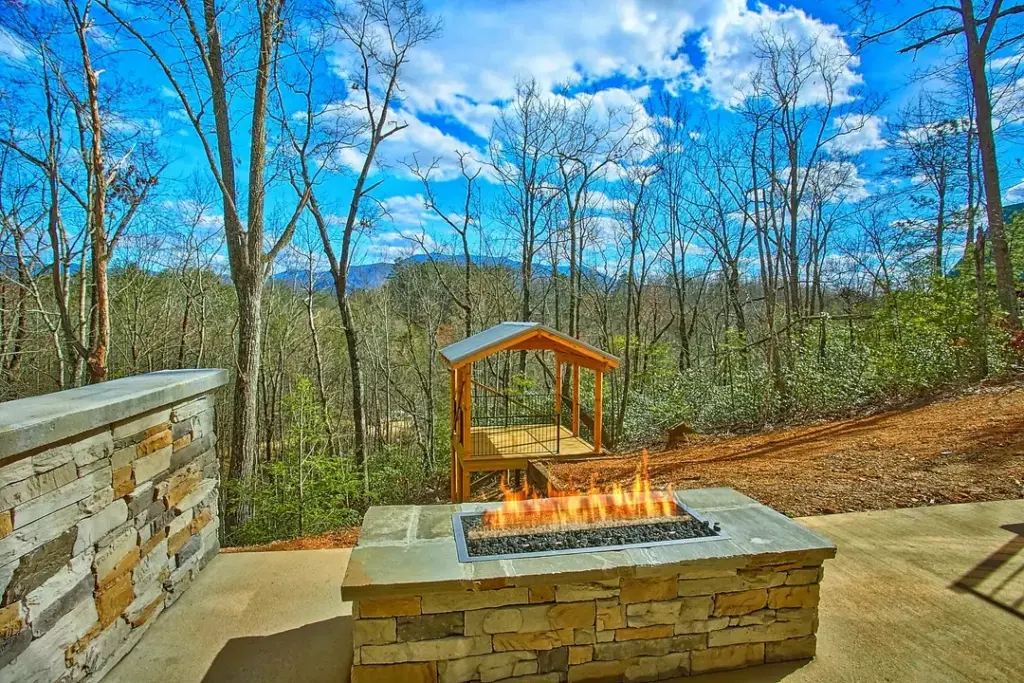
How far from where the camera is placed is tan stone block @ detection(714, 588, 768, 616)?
2.37m

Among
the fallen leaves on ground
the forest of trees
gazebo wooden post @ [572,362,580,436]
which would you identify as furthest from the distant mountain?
the fallen leaves on ground

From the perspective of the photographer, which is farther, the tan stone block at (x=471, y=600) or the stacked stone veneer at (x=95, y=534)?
the tan stone block at (x=471, y=600)

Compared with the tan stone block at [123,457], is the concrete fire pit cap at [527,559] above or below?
below

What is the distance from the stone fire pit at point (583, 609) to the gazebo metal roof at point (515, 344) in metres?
3.42

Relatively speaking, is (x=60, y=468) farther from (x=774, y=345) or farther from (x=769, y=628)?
(x=774, y=345)

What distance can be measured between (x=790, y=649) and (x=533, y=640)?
121cm

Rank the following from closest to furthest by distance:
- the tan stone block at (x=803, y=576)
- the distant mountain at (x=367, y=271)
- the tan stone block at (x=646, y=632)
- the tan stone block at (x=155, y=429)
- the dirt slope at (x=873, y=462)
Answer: the tan stone block at (x=646, y=632)
the tan stone block at (x=803, y=576)
the tan stone block at (x=155, y=429)
the dirt slope at (x=873, y=462)
the distant mountain at (x=367, y=271)

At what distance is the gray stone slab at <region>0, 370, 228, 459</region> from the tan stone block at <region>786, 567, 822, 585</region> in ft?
10.0

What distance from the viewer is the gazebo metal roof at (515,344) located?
19.5 ft

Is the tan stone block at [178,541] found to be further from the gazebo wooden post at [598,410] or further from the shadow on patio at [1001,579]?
the gazebo wooden post at [598,410]

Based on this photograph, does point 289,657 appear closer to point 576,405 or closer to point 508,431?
point 576,405

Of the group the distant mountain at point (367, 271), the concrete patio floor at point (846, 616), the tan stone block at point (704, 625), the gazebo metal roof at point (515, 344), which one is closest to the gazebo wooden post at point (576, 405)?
the gazebo metal roof at point (515, 344)

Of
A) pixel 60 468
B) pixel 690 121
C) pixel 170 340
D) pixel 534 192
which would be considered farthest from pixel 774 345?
pixel 170 340

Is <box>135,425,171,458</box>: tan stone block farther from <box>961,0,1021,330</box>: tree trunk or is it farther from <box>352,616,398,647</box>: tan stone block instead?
<box>961,0,1021,330</box>: tree trunk
